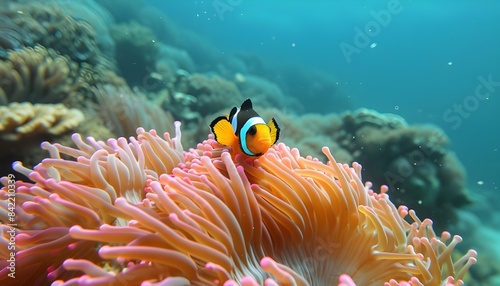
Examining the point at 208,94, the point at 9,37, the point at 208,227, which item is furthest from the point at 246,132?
the point at 208,94

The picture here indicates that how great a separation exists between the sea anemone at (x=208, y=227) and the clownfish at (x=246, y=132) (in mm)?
87

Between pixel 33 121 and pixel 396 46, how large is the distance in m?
Answer: 58.1

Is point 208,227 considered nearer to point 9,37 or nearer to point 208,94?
point 9,37

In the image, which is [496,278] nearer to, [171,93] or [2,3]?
[171,93]

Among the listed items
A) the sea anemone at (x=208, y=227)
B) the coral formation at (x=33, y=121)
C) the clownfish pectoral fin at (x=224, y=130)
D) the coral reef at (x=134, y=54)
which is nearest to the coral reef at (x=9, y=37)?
the coral formation at (x=33, y=121)

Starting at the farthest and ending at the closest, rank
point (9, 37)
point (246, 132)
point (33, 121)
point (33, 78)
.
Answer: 1. point (9, 37)
2. point (33, 78)
3. point (33, 121)
4. point (246, 132)

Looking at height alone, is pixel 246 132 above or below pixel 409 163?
below

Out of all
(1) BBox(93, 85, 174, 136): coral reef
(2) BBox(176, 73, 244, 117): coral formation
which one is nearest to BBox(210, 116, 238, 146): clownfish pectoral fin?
(1) BBox(93, 85, 174, 136): coral reef

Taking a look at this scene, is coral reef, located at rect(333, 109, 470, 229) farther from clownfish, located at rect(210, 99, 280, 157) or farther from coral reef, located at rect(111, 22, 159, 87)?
coral reef, located at rect(111, 22, 159, 87)

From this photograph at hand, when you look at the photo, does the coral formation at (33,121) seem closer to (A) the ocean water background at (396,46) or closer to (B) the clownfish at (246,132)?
(B) the clownfish at (246,132)

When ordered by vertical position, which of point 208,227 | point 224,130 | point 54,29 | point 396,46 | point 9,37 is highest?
point 396,46

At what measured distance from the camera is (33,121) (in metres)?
2.86

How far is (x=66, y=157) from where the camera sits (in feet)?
9.75

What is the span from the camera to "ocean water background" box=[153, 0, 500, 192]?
38406 mm
